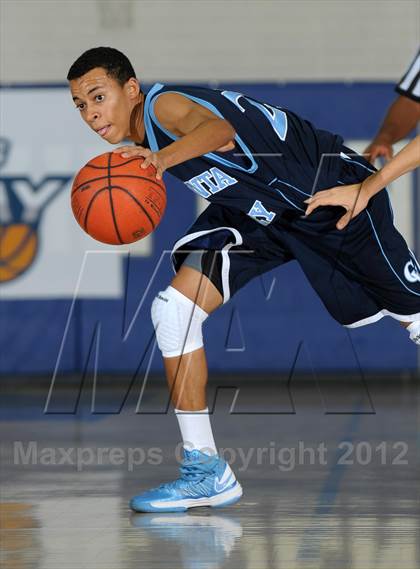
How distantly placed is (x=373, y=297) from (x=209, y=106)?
3.31ft

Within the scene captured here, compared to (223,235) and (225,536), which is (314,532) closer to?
(225,536)

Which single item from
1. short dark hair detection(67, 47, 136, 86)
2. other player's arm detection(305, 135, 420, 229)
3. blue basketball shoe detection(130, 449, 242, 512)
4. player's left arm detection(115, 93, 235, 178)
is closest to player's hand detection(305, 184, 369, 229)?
other player's arm detection(305, 135, 420, 229)

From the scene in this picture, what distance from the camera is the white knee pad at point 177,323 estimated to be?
4.38 m

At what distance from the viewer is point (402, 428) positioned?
21.7ft

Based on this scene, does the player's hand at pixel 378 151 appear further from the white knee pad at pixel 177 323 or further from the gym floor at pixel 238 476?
the gym floor at pixel 238 476

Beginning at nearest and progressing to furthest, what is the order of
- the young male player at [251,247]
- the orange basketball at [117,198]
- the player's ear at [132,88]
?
the orange basketball at [117,198] < the player's ear at [132,88] < the young male player at [251,247]

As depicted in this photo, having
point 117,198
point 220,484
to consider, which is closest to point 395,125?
point 117,198

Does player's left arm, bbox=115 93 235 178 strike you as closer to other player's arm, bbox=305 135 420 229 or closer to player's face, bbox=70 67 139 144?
player's face, bbox=70 67 139 144

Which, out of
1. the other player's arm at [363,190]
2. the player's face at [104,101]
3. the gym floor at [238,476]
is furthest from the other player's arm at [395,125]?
the gym floor at [238,476]

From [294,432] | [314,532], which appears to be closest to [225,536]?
[314,532]

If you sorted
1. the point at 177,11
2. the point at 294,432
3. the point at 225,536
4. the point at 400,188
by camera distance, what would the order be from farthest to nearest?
the point at 177,11, the point at 400,188, the point at 294,432, the point at 225,536

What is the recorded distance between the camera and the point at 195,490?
4.40 m

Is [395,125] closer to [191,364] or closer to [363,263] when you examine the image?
[363,263]

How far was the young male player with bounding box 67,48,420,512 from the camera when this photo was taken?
4289 mm
